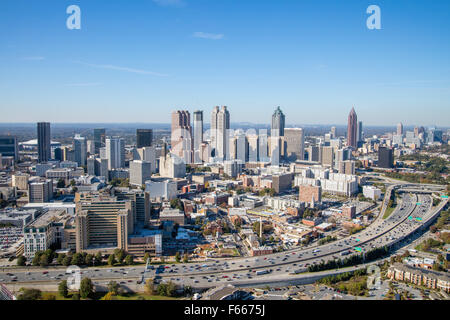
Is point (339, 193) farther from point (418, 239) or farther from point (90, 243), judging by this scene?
point (90, 243)

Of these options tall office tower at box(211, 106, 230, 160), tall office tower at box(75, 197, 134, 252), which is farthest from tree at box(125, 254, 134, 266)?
tall office tower at box(211, 106, 230, 160)

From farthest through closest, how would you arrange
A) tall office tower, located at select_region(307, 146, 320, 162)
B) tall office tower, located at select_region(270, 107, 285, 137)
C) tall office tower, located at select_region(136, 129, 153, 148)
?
1. tall office tower, located at select_region(270, 107, 285, 137)
2. tall office tower, located at select_region(307, 146, 320, 162)
3. tall office tower, located at select_region(136, 129, 153, 148)

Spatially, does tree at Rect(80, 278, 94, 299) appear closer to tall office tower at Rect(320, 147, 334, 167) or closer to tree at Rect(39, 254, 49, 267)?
tree at Rect(39, 254, 49, 267)

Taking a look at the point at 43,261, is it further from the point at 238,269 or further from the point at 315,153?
the point at 315,153

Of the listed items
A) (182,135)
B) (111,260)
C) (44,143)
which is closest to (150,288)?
(111,260)

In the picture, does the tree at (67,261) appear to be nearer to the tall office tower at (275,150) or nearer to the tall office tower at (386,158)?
the tall office tower at (275,150)
